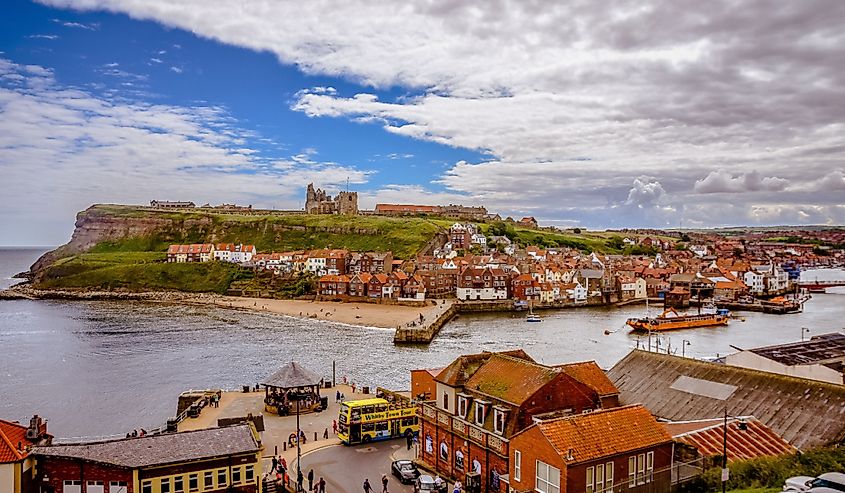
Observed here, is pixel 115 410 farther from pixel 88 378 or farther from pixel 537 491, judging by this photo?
Answer: pixel 537 491

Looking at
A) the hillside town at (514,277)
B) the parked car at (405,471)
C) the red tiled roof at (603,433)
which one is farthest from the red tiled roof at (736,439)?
the hillside town at (514,277)

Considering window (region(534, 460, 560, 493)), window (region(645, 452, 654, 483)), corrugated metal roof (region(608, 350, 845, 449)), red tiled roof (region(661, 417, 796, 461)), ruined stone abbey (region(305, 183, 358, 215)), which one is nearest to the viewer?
window (region(534, 460, 560, 493))

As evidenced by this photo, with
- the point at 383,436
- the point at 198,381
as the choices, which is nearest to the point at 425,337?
the point at 198,381

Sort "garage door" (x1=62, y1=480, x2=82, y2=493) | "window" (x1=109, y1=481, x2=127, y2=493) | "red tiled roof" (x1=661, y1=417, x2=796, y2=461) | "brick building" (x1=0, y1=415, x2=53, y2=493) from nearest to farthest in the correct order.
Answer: "brick building" (x1=0, y1=415, x2=53, y2=493), "window" (x1=109, y1=481, x2=127, y2=493), "garage door" (x1=62, y1=480, x2=82, y2=493), "red tiled roof" (x1=661, y1=417, x2=796, y2=461)

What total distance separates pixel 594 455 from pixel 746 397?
28.9 ft

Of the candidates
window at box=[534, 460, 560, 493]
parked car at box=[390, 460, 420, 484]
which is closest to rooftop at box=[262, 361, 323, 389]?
parked car at box=[390, 460, 420, 484]

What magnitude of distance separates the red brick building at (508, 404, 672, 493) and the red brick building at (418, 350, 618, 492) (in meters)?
1.33

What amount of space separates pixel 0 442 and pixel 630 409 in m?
17.9

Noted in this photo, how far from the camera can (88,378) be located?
4788 cm

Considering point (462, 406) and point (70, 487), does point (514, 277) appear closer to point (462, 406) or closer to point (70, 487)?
point (462, 406)

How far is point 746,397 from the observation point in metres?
22.6

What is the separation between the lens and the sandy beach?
79250 mm

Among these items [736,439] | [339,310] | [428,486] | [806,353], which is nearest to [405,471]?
[428,486]

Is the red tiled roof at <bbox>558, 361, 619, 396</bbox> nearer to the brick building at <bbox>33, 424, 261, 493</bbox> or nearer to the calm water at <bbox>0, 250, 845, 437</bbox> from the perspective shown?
the brick building at <bbox>33, 424, 261, 493</bbox>
